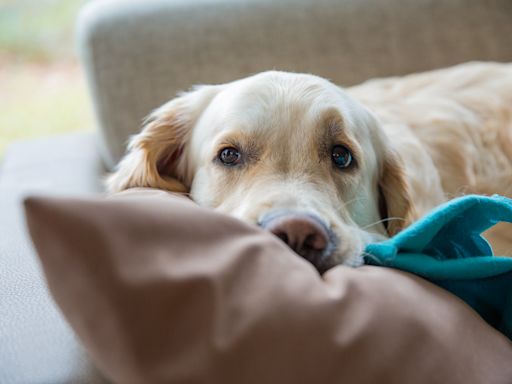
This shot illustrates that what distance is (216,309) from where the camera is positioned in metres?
0.85

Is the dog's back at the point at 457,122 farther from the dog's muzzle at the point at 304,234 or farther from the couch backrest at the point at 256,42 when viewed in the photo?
the dog's muzzle at the point at 304,234

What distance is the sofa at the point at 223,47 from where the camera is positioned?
2.38m

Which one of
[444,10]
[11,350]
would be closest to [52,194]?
[11,350]

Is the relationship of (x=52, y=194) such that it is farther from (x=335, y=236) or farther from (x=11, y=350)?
(x=335, y=236)

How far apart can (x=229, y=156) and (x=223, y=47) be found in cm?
99

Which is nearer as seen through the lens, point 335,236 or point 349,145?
point 335,236

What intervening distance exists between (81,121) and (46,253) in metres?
3.34

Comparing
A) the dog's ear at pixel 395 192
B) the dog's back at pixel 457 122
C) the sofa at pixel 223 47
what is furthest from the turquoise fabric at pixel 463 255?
the sofa at pixel 223 47

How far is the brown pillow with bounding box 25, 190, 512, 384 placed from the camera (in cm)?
82

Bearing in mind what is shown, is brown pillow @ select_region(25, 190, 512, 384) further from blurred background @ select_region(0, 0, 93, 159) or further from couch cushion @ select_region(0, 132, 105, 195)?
blurred background @ select_region(0, 0, 93, 159)

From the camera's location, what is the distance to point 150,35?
7.89ft

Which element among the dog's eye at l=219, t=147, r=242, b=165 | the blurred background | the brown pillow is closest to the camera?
the brown pillow

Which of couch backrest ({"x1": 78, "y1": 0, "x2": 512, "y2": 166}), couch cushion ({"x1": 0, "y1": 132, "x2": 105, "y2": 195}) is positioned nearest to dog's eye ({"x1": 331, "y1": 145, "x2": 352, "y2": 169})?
couch cushion ({"x1": 0, "y1": 132, "x2": 105, "y2": 195})

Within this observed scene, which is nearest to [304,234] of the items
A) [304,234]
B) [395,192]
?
[304,234]
